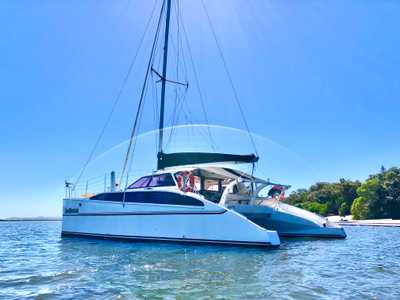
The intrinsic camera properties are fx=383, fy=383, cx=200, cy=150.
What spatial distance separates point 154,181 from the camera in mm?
16391

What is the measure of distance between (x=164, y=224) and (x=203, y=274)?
263 inches

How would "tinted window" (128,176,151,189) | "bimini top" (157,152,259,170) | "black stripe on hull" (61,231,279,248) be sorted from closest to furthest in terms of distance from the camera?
1. "black stripe on hull" (61,231,279,248)
2. "bimini top" (157,152,259,170)
3. "tinted window" (128,176,151,189)

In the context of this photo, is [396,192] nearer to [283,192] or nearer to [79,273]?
[283,192]

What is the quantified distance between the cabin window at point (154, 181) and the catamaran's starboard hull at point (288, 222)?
2.98 meters

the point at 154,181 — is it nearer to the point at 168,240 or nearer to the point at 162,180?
the point at 162,180

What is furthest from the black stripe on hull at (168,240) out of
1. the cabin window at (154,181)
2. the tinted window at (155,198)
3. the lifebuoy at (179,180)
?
the cabin window at (154,181)

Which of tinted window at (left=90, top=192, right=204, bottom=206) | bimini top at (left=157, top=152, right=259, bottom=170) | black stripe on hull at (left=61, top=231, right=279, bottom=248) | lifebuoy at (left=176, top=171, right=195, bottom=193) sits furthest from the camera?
bimini top at (left=157, top=152, right=259, bottom=170)

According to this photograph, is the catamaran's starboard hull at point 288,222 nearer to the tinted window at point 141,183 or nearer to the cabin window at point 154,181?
the cabin window at point 154,181

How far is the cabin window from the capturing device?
1589 cm

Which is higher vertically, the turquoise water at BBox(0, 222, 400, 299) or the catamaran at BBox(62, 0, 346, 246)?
the catamaran at BBox(62, 0, 346, 246)

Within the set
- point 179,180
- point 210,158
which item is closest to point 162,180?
point 179,180

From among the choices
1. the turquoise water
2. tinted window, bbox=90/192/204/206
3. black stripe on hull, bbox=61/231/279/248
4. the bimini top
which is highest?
the bimini top

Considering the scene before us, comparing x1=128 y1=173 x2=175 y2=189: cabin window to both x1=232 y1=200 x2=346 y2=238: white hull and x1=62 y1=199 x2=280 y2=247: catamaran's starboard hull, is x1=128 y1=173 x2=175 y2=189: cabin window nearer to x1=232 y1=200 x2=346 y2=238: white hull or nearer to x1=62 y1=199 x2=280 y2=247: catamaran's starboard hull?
x1=62 y1=199 x2=280 y2=247: catamaran's starboard hull

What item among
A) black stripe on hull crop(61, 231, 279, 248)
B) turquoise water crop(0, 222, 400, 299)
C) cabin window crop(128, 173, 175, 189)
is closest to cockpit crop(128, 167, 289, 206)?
cabin window crop(128, 173, 175, 189)
